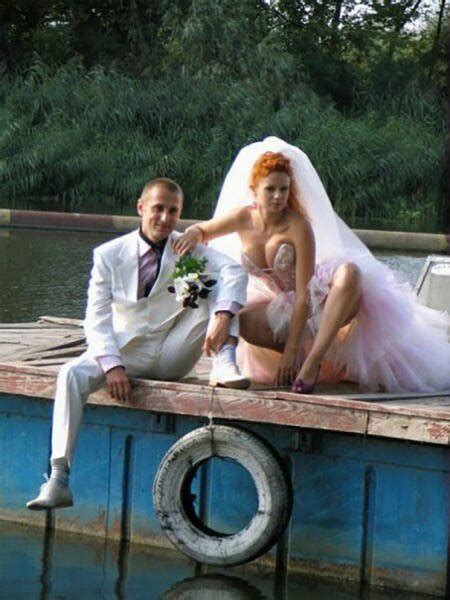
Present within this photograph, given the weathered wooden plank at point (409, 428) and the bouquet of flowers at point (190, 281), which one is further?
the bouquet of flowers at point (190, 281)

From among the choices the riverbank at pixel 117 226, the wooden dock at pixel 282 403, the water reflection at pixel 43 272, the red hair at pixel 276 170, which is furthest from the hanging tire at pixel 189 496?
the riverbank at pixel 117 226

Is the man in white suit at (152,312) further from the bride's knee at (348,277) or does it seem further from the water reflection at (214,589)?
the water reflection at (214,589)

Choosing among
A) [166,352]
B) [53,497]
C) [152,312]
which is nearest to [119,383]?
[166,352]

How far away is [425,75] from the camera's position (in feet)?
96.6

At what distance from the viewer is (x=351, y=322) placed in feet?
23.4

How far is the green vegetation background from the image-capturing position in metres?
23.2

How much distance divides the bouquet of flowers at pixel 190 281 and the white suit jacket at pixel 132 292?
0.22ft

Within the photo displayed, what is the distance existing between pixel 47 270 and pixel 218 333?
978cm

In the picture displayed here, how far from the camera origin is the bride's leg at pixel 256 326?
7086 millimetres

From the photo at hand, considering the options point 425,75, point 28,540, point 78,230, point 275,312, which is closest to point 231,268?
point 275,312

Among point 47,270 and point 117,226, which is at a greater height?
point 117,226

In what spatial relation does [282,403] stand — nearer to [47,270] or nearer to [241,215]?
[241,215]

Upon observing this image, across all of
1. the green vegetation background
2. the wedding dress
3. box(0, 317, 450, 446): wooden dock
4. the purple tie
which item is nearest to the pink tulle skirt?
the wedding dress

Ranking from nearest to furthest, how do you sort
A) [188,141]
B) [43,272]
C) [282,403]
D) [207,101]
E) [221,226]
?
1. [282,403]
2. [221,226]
3. [43,272]
4. [188,141]
5. [207,101]
